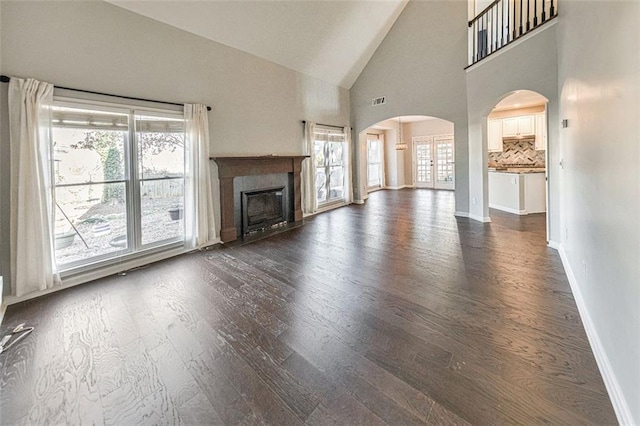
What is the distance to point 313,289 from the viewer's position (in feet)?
10.1

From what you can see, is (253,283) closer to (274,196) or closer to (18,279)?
(18,279)

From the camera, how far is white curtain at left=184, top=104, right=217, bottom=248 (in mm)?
4465

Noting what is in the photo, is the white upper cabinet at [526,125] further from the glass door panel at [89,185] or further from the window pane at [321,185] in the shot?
the glass door panel at [89,185]

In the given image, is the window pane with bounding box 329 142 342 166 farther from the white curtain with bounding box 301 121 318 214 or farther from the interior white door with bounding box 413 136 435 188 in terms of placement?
the interior white door with bounding box 413 136 435 188

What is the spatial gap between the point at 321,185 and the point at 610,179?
6.45 meters

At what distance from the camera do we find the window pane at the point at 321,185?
25.4 ft

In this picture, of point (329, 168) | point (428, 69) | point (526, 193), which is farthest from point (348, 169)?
point (526, 193)

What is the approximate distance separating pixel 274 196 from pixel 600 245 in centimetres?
514

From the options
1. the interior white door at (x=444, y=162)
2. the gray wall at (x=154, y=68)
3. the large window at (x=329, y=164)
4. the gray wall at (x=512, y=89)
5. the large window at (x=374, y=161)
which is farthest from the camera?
the large window at (x=374, y=161)

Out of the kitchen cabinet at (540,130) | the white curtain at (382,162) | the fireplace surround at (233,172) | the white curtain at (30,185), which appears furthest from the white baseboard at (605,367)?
the white curtain at (382,162)

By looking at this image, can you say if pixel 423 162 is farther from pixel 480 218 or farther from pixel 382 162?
pixel 480 218

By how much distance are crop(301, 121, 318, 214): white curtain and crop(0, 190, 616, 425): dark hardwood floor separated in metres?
3.35

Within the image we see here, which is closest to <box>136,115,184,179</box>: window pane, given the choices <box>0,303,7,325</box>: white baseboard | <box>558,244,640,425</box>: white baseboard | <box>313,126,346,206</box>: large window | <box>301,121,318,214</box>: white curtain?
<box>0,303,7,325</box>: white baseboard

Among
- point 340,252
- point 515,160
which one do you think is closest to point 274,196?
point 340,252
